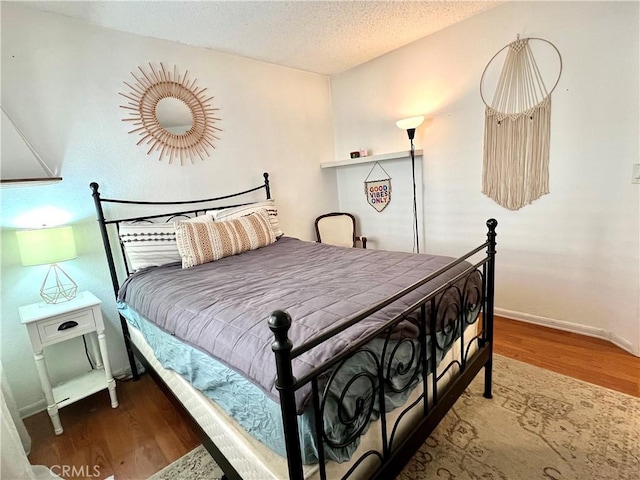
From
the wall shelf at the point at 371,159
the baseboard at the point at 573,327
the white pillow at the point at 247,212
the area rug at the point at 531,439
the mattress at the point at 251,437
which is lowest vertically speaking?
the area rug at the point at 531,439

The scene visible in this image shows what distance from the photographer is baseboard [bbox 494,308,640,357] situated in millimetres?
2168

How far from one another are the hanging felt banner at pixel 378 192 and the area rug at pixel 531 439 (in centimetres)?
211

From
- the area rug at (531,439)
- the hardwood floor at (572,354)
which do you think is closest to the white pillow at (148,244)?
the area rug at (531,439)

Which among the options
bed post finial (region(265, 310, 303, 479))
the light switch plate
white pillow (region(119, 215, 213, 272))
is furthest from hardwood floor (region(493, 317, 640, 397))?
white pillow (region(119, 215, 213, 272))

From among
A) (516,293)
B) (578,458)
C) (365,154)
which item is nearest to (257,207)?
(365,154)

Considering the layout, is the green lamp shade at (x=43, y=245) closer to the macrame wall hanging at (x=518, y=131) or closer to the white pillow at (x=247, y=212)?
the white pillow at (x=247, y=212)

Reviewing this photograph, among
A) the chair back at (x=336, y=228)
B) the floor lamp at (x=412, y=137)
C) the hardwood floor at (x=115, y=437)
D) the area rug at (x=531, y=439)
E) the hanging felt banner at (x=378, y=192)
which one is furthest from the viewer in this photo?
the chair back at (x=336, y=228)

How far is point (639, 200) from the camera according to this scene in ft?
6.68

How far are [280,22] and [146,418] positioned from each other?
288cm

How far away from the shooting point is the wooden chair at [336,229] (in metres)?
3.74

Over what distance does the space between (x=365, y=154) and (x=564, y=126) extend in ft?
5.96

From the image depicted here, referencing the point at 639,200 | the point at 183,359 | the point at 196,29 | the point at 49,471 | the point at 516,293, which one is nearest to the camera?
the point at 183,359

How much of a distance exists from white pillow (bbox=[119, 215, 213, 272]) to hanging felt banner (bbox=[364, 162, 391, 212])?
2.17 meters

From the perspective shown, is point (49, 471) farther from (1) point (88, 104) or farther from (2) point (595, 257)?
(2) point (595, 257)
